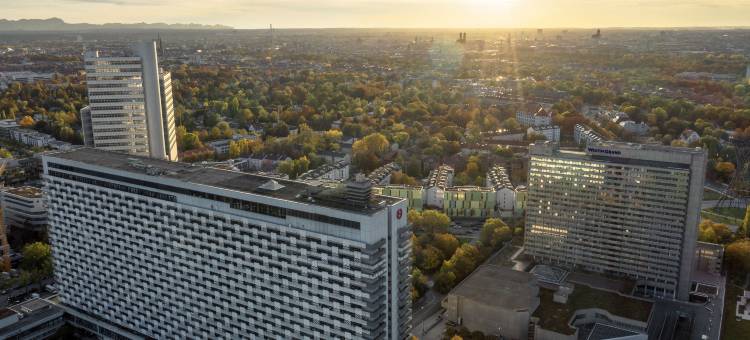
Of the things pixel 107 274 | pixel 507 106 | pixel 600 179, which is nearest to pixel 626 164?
pixel 600 179

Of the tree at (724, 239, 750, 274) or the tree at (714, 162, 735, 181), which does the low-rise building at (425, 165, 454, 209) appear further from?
the tree at (714, 162, 735, 181)

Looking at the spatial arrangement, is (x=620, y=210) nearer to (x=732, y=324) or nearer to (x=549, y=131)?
(x=732, y=324)

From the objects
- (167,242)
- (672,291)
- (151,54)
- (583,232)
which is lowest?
(672,291)

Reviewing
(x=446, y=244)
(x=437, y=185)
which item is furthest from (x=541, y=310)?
(x=437, y=185)

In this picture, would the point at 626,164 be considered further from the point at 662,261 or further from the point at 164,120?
the point at 164,120

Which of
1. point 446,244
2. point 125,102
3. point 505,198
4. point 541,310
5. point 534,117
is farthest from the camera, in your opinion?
point 534,117

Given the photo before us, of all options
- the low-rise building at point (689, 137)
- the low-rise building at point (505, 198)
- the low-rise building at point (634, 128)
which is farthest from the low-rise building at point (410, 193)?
the low-rise building at point (634, 128)
